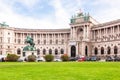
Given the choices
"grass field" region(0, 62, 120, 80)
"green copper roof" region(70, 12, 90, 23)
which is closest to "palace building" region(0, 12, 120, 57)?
"green copper roof" region(70, 12, 90, 23)

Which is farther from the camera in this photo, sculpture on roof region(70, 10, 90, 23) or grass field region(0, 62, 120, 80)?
sculpture on roof region(70, 10, 90, 23)

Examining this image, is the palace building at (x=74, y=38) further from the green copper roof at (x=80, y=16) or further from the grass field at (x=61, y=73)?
the grass field at (x=61, y=73)

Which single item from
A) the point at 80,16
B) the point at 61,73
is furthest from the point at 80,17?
the point at 61,73

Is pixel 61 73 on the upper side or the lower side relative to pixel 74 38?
lower

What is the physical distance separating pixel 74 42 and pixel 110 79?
10907cm

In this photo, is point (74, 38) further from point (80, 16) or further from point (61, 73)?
point (61, 73)

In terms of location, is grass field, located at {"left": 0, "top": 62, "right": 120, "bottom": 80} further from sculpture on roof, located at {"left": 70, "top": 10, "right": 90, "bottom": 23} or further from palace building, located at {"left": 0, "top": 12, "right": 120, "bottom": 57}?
sculpture on roof, located at {"left": 70, "top": 10, "right": 90, "bottom": 23}

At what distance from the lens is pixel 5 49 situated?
13912cm

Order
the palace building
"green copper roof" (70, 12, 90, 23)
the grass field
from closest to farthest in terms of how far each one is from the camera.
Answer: the grass field
the palace building
"green copper roof" (70, 12, 90, 23)

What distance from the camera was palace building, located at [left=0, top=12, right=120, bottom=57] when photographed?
121188 millimetres

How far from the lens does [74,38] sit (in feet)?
449

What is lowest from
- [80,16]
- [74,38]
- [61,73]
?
[61,73]

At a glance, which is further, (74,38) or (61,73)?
(74,38)

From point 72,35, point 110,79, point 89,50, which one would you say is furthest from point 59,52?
point 110,79
